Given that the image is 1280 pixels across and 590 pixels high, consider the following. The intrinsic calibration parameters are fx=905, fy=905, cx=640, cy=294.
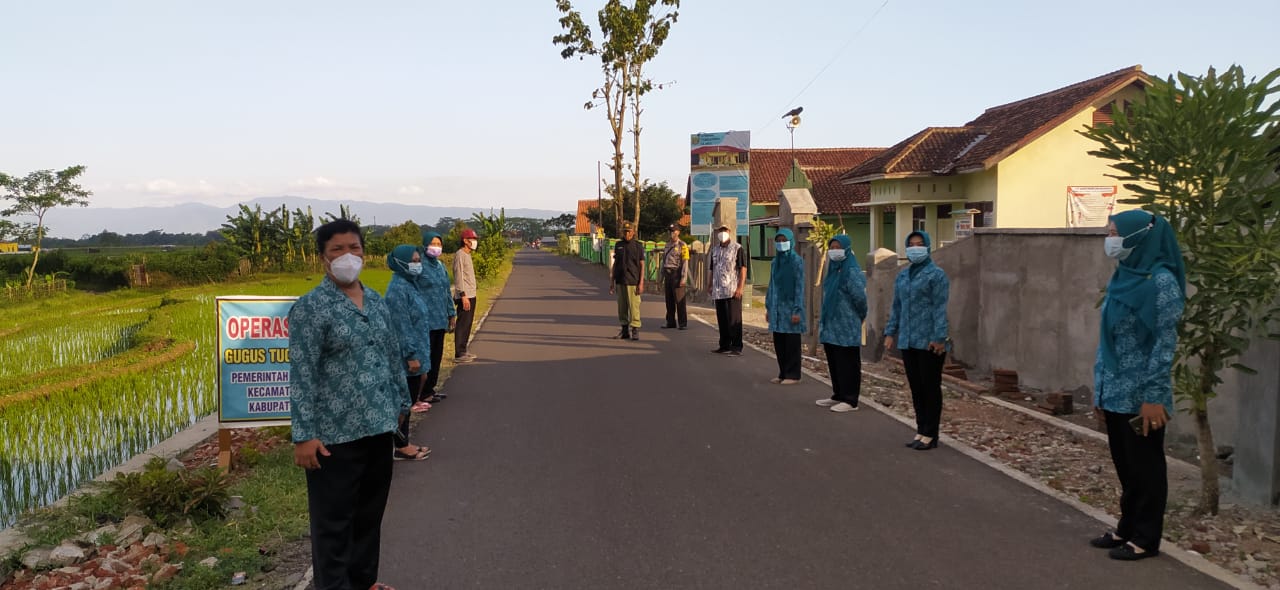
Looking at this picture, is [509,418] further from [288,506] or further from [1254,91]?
[1254,91]

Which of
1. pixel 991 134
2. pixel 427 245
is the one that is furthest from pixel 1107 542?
pixel 991 134

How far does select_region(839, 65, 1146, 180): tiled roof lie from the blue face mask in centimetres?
1732

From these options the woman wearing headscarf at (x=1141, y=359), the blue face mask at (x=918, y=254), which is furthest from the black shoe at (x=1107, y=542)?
the blue face mask at (x=918, y=254)

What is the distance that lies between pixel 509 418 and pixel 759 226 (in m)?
28.7

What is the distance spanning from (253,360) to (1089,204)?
2290 cm

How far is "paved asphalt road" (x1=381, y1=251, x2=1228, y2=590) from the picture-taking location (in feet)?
14.3

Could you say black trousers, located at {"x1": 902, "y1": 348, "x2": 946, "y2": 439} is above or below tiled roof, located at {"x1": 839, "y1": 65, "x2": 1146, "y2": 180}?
below

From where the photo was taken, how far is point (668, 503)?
5508 millimetres

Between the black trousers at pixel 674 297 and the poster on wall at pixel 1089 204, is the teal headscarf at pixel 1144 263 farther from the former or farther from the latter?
the poster on wall at pixel 1089 204

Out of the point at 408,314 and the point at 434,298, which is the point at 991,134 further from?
the point at 408,314

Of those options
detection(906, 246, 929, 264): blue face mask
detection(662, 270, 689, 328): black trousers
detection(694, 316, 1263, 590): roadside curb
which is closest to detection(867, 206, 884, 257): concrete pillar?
detection(662, 270, 689, 328): black trousers

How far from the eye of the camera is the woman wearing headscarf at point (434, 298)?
28.8 feet

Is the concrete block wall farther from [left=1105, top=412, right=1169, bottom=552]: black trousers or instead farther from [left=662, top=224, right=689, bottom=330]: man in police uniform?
[left=662, top=224, right=689, bottom=330]: man in police uniform

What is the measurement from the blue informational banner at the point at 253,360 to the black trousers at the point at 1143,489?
5430 millimetres
